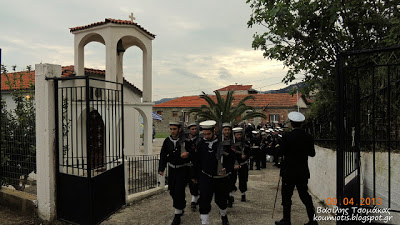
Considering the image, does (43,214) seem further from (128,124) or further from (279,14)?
(128,124)

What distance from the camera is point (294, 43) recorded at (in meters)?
8.95

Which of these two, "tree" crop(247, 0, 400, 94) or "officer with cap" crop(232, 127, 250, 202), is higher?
"tree" crop(247, 0, 400, 94)

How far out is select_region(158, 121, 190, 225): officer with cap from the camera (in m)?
5.54

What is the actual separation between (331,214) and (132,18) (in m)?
11.6

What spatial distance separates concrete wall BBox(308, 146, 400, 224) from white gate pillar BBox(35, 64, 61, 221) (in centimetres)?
579

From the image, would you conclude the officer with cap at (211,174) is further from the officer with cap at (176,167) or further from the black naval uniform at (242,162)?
the black naval uniform at (242,162)

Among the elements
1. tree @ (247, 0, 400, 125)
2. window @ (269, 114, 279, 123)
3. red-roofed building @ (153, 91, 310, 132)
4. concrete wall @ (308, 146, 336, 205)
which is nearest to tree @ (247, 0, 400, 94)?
tree @ (247, 0, 400, 125)

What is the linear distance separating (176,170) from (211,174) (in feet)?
2.84

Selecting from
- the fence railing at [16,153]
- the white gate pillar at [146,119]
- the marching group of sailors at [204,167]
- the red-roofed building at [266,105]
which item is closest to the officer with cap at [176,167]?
the marching group of sailors at [204,167]

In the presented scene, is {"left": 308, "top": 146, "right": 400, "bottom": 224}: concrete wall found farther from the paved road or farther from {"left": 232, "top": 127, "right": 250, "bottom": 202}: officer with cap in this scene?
{"left": 232, "top": 127, "right": 250, "bottom": 202}: officer with cap

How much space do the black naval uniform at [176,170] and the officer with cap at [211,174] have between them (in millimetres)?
435

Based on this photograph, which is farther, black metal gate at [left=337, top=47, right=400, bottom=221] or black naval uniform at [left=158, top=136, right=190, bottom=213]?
black naval uniform at [left=158, top=136, right=190, bottom=213]

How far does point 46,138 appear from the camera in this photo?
533cm

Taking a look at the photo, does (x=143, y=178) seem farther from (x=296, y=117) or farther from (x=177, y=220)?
(x=296, y=117)
